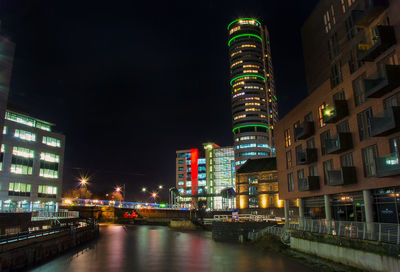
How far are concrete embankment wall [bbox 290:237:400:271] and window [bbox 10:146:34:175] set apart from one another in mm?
63060

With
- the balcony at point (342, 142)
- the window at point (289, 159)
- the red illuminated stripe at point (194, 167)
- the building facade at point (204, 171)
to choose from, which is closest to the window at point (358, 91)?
the balcony at point (342, 142)

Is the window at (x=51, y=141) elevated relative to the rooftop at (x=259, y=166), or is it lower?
elevated

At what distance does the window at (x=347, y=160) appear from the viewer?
3306 cm

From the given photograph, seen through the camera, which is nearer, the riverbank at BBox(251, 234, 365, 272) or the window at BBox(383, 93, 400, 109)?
the riverbank at BBox(251, 234, 365, 272)

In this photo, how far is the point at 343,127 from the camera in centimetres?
3462

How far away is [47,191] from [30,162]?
8.17m

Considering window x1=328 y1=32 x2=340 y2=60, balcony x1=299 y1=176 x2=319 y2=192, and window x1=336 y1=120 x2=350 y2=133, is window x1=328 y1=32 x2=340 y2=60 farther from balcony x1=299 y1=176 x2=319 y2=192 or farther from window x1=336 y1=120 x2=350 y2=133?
balcony x1=299 y1=176 x2=319 y2=192

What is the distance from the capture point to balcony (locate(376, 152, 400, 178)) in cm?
2475

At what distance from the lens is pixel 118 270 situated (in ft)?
85.3

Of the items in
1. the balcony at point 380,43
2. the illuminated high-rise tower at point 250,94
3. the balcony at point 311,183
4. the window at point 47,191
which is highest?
the illuminated high-rise tower at point 250,94

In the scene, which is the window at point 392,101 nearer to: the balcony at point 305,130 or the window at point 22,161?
the balcony at point 305,130

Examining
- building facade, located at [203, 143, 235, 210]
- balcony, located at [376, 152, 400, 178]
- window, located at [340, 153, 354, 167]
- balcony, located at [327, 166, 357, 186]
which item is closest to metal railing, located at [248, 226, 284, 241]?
balcony, located at [327, 166, 357, 186]

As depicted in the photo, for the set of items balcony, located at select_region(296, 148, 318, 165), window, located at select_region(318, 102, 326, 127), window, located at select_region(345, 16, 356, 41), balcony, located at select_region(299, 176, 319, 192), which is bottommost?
balcony, located at select_region(299, 176, 319, 192)

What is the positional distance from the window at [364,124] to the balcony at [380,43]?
4.84 metres
